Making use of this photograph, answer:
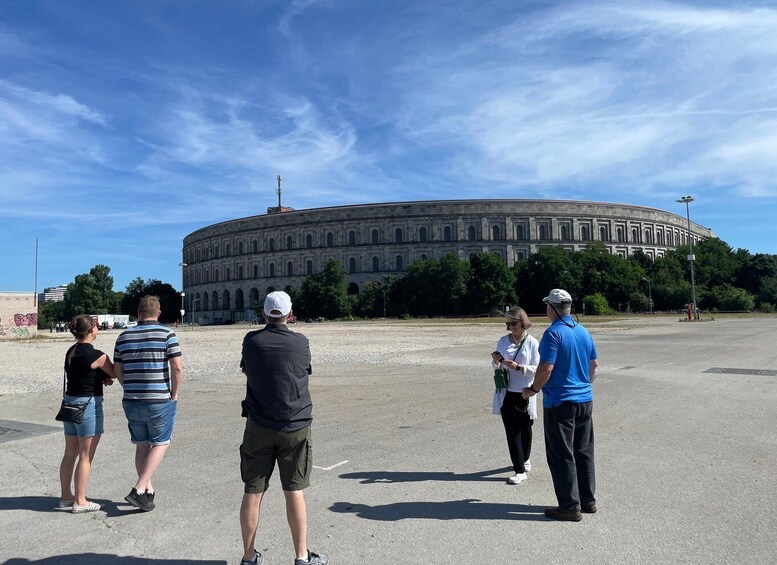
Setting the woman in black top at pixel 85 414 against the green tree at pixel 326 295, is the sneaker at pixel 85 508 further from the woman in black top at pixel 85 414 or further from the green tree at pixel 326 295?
the green tree at pixel 326 295

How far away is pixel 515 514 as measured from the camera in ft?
16.8

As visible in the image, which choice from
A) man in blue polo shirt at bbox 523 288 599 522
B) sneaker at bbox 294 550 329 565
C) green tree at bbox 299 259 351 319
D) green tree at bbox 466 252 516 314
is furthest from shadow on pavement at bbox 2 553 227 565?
green tree at bbox 299 259 351 319

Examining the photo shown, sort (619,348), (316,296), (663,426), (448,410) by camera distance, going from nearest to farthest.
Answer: (663,426), (448,410), (619,348), (316,296)

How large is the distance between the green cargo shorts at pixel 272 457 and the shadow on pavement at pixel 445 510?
1284 millimetres

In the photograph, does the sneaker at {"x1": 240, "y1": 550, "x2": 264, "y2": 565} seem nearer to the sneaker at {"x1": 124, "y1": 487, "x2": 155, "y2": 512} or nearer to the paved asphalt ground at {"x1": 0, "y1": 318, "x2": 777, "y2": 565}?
the paved asphalt ground at {"x1": 0, "y1": 318, "x2": 777, "y2": 565}

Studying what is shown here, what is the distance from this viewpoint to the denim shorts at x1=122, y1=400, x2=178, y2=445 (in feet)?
17.5

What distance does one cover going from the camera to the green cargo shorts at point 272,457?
4.03 metres

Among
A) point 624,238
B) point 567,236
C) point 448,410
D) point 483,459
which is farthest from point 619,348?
point 624,238

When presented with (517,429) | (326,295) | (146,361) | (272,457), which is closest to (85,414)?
(146,361)

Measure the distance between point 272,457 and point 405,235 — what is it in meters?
114

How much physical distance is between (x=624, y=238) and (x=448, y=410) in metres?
123

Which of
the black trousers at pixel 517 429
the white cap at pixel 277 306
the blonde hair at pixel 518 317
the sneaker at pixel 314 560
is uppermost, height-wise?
the white cap at pixel 277 306

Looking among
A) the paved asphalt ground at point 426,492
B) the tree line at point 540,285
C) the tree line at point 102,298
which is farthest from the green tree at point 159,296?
the paved asphalt ground at point 426,492

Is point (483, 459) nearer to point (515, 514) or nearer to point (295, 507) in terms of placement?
point (515, 514)
